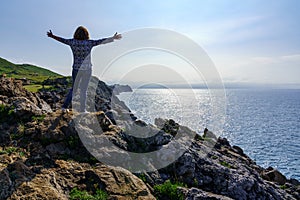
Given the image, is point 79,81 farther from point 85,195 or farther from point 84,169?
point 85,195

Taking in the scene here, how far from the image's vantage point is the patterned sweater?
11.5 metres

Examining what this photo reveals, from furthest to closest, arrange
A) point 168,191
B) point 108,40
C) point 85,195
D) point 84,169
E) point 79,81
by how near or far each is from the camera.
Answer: point 79,81 → point 108,40 → point 168,191 → point 84,169 → point 85,195

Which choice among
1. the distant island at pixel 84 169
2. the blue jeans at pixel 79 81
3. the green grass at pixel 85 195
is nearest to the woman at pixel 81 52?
the blue jeans at pixel 79 81

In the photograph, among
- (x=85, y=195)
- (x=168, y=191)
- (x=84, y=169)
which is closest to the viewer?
(x=85, y=195)

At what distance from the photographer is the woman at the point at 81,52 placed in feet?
37.7

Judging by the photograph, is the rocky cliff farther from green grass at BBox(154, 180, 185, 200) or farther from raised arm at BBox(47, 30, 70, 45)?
raised arm at BBox(47, 30, 70, 45)

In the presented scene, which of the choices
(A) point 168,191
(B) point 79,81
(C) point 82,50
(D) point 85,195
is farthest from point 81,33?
(A) point 168,191

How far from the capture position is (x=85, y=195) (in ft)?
24.9

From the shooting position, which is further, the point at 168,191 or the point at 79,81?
the point at 79,81

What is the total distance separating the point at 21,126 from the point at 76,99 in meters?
2.75

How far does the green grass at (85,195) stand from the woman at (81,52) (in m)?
5.32

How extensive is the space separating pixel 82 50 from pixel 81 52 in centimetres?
11

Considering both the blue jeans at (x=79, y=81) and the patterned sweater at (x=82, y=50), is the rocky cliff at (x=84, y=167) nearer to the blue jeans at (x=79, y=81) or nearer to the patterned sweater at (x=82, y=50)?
the blue jeans at (x=79, y=81)

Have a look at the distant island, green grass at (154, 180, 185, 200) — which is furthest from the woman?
green grass at (154, 180, 185, 200)
